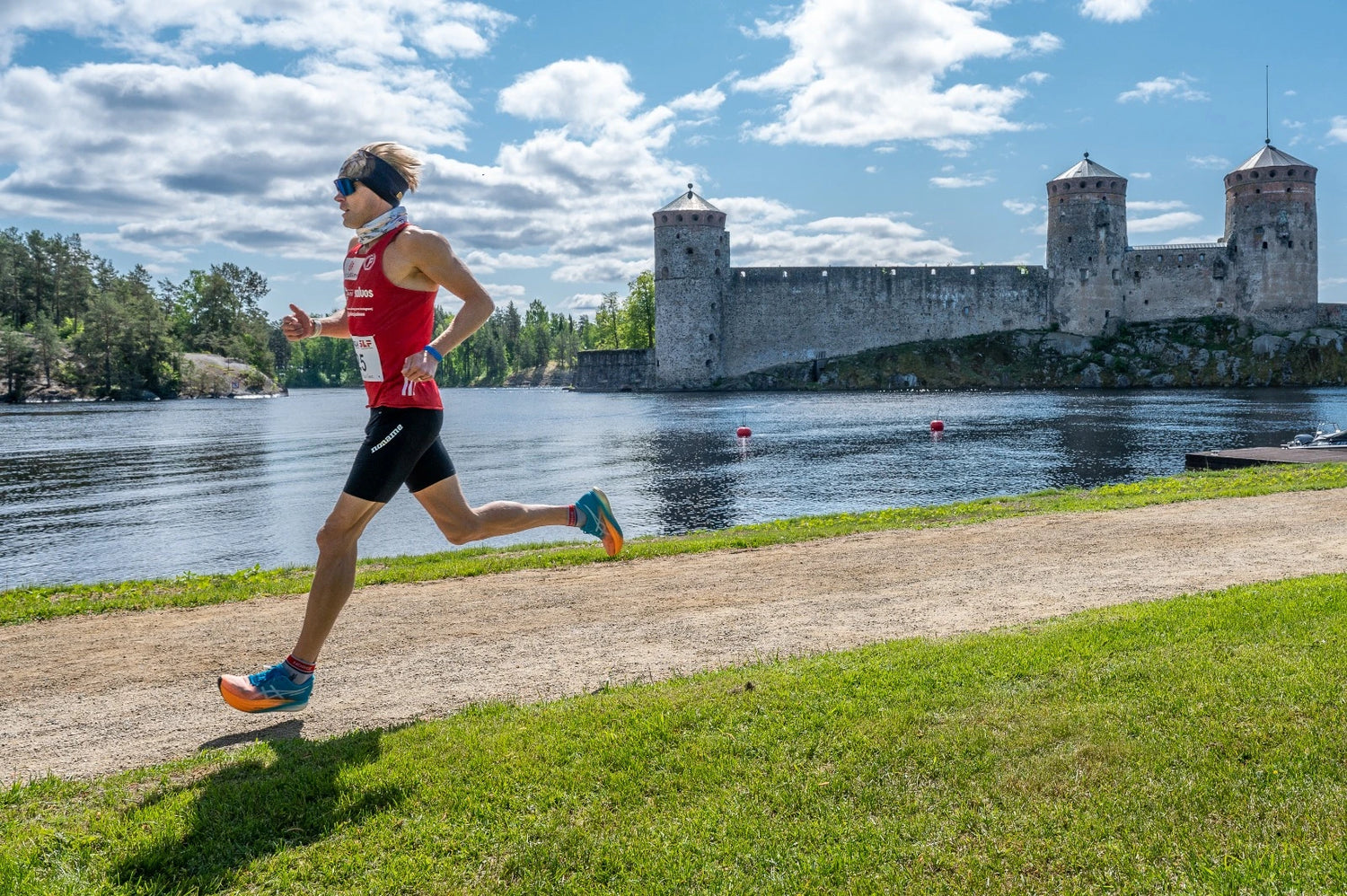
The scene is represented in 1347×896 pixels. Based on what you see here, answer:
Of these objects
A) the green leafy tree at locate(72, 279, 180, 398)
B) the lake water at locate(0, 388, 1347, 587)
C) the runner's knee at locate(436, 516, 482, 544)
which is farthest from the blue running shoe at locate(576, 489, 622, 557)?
the green leafy tree at locate(72, 279, 180, 398)

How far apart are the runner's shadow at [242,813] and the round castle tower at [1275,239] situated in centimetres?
7751

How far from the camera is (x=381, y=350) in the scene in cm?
467

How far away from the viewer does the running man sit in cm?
456

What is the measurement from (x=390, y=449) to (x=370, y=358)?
464mm

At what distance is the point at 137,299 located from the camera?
3292 inches

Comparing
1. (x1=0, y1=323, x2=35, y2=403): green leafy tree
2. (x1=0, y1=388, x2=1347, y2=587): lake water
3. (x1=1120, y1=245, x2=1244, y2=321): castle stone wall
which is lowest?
(x1=0, y1=388, x2=1347, y2=587): lake water

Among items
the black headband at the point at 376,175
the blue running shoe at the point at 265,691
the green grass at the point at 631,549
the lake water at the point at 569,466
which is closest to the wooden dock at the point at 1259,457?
the green grass at the point at 631,549

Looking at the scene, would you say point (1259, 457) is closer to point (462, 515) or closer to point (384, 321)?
point (462, 515)

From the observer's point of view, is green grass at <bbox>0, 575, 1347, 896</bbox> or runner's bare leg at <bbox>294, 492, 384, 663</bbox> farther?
runner's bare leg at <bbox>294, 492, 384, 663</bbox>

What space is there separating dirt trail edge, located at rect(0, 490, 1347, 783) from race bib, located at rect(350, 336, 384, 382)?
65.4 inches

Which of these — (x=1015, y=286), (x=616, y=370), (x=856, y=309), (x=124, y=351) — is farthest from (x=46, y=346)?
(x=1015, y=286)

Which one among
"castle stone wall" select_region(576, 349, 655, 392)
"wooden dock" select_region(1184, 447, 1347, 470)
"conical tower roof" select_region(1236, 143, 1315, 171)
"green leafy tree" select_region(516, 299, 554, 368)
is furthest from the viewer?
"green leafy tree" select_region(516, 299, 554, 368)

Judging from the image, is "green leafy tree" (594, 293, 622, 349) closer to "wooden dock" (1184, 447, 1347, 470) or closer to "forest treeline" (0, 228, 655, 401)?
"forest treeline" (0, 228, 655, 401)

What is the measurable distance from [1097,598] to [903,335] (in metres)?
69.9
